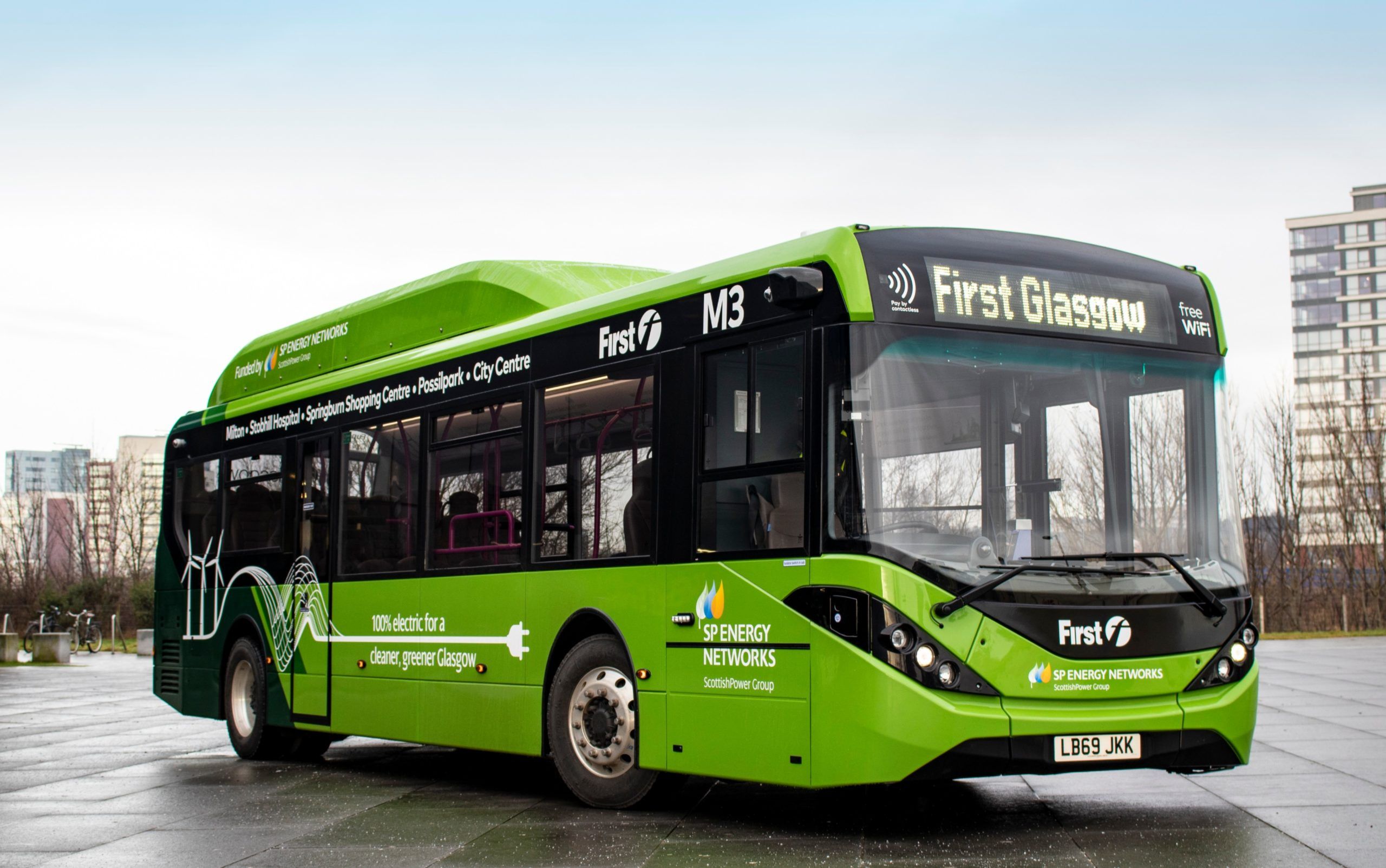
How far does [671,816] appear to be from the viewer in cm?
920

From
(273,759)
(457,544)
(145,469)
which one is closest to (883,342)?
(457,544)

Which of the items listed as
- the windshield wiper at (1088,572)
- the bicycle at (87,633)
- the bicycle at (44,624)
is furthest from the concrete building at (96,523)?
the windshield wiper at (1088,572)

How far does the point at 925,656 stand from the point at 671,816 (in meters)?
2.35

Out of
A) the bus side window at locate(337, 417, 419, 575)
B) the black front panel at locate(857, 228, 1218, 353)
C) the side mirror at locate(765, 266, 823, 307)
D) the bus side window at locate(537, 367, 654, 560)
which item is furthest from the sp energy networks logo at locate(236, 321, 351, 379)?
the black front panel at locate(857, 228, 1218, 353)

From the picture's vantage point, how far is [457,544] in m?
Answer: 11.2

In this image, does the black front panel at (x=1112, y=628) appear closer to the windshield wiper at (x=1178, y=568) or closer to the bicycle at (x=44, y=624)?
the windshield wiper at (x=1178, y=568)

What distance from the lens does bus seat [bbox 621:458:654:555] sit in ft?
30.3

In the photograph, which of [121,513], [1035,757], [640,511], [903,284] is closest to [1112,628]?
[1035,757]

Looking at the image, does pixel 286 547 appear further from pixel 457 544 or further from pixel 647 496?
pixel 647 496

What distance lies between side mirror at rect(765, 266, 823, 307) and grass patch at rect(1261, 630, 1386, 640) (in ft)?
106

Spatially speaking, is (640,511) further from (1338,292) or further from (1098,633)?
(1338,292)

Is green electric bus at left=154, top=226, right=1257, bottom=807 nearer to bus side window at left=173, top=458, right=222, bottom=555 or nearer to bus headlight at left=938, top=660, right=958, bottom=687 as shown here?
bus headlight at left=938, top=660, right=958, bottom=687

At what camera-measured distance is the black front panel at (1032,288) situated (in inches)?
319

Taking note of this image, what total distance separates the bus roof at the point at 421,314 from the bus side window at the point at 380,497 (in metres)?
0.88
